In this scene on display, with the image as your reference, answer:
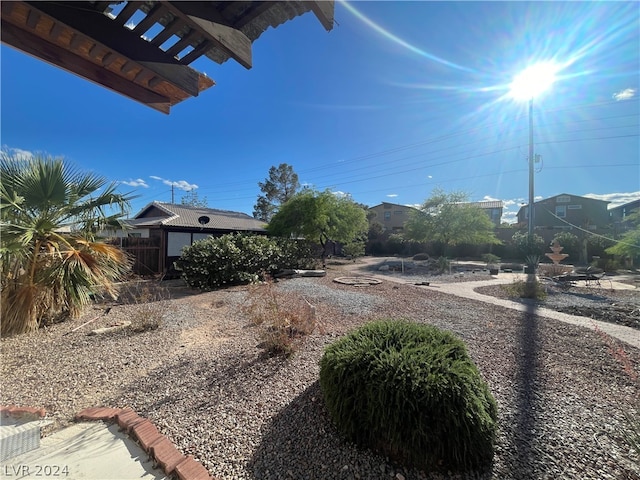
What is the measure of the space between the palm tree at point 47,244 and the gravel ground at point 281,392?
18.0 inches

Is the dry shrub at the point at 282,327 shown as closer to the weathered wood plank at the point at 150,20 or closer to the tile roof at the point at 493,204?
the weathered wood plank at the point at 150,20

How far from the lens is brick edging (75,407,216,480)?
164cm

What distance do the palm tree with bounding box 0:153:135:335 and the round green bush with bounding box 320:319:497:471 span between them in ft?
15.4

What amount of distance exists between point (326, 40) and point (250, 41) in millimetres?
4224

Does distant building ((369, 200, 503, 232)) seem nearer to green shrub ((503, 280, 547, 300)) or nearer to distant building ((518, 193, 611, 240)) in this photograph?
distant building ((518, 193, 611, 240))

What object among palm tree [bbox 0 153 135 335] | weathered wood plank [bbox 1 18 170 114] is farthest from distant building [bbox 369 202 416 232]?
weathered wood plank [bbox 1 18 170 114]

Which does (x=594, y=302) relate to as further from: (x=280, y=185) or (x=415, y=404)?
(x=280, y=185)

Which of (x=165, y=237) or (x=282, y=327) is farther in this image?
(x=165, y=237)

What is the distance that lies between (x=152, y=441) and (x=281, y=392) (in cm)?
105

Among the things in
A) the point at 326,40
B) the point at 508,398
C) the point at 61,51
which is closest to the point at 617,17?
the point at 326,40

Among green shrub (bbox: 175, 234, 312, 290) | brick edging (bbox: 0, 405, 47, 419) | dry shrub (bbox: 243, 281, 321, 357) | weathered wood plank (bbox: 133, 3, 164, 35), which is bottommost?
brick edging (bbox: 0, 405, 47, 419)

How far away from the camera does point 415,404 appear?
5.37 feet

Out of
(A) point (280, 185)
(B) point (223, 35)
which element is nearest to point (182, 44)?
(B) point (223, 35)

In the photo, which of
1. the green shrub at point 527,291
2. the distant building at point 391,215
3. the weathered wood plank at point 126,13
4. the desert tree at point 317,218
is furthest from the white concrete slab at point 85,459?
the distant building at point 391,215
